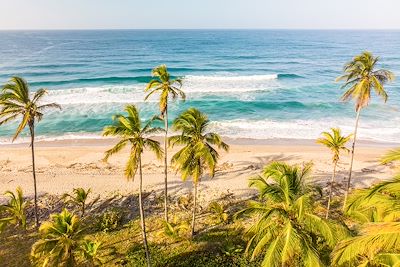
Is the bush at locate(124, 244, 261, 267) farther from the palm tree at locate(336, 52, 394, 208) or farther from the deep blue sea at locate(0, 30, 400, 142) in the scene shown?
the deep blue sea at locate(0, 30, 400, 142)

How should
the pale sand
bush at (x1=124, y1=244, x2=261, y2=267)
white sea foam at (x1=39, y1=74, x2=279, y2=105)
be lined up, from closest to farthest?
bush at (x1=124, y1=244, x2=261, y2=267) → the pale sand → white sea foam at (x1=39, y1=74, x2=279, y2=105)

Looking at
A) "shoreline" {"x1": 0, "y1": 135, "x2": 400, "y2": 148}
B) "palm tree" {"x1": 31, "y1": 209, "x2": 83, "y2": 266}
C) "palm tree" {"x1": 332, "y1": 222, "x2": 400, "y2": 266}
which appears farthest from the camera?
"shoreline" {"x1": 0, "y1": 135, "x2": 400, "y2": 148}

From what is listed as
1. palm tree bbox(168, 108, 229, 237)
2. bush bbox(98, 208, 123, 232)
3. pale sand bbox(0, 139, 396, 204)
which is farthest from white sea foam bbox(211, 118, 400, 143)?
palm tree bbox(168, 108, 229, 237)

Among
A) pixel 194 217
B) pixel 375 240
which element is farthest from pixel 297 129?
pixel 375 240

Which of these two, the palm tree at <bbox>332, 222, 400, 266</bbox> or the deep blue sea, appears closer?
the palm tree at <bbox>332, 222, 400, 266</bbox>

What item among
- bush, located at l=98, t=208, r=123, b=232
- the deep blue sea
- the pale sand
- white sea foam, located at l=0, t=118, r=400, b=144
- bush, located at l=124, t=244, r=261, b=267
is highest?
the deep blue sea

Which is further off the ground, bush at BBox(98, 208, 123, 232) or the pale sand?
the pale sand
